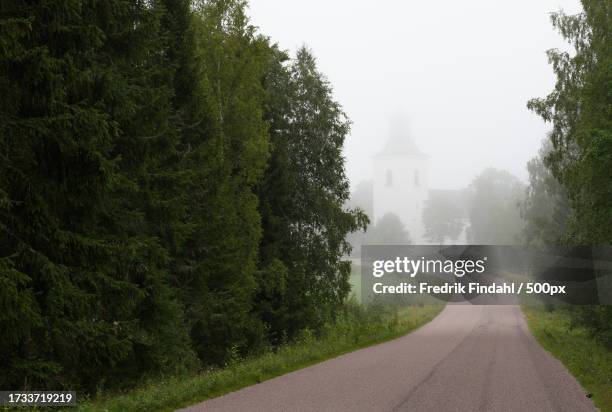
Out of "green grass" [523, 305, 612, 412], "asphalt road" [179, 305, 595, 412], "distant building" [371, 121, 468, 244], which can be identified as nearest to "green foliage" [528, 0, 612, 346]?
"green grass" [523, 305, 612, 412]

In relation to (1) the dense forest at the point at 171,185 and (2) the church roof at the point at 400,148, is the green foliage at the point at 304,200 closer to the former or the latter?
(1) the dense forest at the point at 171,185

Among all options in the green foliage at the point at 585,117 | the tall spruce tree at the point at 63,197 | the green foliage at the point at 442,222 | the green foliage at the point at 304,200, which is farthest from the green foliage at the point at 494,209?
the tall spruce tree at the point at 63,197

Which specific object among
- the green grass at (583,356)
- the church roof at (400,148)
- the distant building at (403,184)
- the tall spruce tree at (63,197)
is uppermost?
the church roof at (400,148)

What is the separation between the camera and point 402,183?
163 meters

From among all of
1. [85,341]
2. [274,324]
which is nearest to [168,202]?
[85,341]

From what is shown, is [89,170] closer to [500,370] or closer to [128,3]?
[128,3]

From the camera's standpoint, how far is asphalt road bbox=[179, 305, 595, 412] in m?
11.7

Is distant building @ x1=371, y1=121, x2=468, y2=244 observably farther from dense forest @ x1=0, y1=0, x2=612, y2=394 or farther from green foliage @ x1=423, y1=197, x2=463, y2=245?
dense forest @ x1=0, y1=0, x2=612, y2=394

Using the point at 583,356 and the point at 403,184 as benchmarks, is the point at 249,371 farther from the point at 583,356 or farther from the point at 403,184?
the point at 403,184

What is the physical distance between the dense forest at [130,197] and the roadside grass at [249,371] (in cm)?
97

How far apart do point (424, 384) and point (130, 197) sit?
739cm

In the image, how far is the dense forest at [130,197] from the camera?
34.8ft

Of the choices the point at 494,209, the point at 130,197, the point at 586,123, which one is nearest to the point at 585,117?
the point at 586,123

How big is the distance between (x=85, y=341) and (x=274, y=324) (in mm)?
15111
